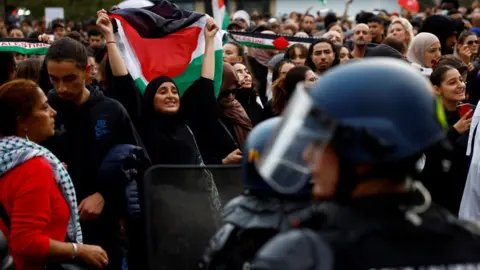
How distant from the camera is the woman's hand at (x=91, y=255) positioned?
4223mm

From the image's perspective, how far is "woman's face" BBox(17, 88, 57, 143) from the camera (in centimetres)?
429

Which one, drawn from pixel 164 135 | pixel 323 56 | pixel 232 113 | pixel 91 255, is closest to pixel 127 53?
pixel 232 113

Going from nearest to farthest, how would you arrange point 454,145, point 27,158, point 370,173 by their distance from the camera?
point 370,173 → point 27,158 → point 454,145

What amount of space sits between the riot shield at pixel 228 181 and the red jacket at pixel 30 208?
2.43 feet

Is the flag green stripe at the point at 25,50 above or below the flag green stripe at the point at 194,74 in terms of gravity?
below

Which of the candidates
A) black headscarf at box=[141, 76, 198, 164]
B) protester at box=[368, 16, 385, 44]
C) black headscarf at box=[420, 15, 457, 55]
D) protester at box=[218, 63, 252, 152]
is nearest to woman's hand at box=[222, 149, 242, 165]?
black headscarf at box=[141, 76, 198, 164]

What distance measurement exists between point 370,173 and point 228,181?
1900mm

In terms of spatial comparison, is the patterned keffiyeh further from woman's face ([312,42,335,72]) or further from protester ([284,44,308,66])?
protester ([284,44,308,66])

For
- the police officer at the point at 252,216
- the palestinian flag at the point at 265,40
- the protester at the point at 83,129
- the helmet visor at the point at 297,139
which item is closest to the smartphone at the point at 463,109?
the protester at the point at 83,129

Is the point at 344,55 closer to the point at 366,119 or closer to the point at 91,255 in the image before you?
the point at 91,255

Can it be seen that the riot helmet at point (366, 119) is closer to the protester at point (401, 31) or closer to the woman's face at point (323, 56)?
the woman's face at point (323, 56)

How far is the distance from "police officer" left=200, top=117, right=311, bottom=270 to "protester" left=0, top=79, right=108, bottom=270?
→ 918 millimetres

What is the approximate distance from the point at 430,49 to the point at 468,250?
6980 mm

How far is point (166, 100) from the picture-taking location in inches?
236
